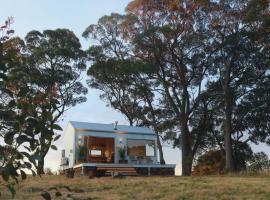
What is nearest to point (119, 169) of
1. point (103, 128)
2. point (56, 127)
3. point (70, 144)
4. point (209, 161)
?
point (103, 128)

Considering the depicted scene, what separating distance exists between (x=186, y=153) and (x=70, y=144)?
725 centimetres

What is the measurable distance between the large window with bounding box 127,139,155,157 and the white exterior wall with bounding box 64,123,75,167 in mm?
2953

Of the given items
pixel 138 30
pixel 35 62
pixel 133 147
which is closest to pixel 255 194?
pixel 133 147

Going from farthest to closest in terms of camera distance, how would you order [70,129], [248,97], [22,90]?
1. [248,97]
2. [70,129]
3. [22,90]

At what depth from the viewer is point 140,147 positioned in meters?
24.1

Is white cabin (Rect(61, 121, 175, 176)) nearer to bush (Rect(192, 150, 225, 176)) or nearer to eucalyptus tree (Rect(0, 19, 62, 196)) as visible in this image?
bush (Rect(192, 150, 225, 176))

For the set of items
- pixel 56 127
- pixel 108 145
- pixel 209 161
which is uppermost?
pixel 108 145

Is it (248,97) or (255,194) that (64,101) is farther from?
(255,194)

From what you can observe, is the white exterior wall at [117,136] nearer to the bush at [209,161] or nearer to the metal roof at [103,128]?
the metal roof at [103,128]

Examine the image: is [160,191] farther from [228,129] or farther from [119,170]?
[228,129]

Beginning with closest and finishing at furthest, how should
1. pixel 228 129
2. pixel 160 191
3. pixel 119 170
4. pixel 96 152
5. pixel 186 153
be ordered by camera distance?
pixel 160 191 < pixel 119 170 < pixel 96 152 < pixel 228 129 < pixel 186 153

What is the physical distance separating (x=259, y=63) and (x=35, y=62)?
14357 millimetres

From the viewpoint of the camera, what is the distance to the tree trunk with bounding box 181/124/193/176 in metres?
25.9

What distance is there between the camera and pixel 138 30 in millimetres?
29203
